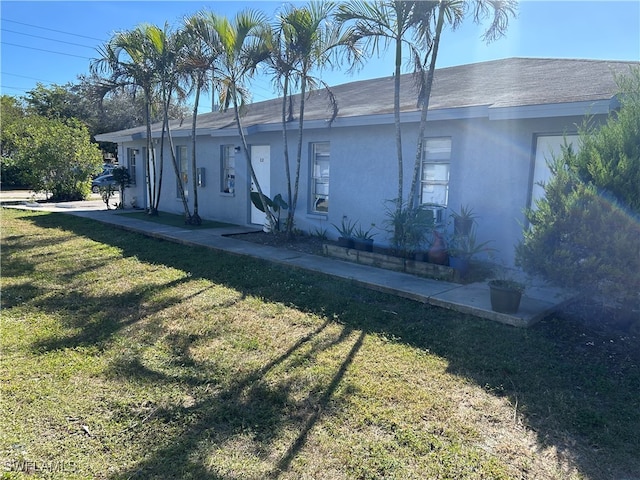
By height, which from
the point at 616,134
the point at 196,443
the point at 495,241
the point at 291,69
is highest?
the point at 291,69

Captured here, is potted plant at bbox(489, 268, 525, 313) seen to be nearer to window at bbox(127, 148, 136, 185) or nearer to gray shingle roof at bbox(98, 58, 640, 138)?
gray shingle roof at bbox(98, 58, 640, 138)

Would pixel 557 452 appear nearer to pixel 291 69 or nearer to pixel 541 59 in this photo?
pixel 291 69

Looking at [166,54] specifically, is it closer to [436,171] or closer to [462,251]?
[436,171]

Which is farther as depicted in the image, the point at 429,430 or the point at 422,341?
the point at 422,341

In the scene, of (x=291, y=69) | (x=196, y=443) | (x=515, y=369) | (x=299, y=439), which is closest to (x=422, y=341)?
(x=515, y=369)

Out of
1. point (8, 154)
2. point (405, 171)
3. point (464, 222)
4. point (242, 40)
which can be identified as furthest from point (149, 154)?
point (8, 154)

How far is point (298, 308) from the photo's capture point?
5.53 metres

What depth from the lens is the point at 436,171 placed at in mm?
8203

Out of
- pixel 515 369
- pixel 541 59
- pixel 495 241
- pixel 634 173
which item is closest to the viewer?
pixel 515 369

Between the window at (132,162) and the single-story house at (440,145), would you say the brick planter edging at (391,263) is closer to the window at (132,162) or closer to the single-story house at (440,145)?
the single-story house at (440,145)

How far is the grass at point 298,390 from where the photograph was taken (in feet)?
8.95

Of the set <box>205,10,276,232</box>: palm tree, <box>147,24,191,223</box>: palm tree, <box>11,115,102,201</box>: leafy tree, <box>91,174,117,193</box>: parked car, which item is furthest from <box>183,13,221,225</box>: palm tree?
<box>91,174,117,193</box>: parked car

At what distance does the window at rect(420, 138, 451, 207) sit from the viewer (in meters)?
8.03

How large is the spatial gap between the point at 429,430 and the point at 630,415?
1492 mm
